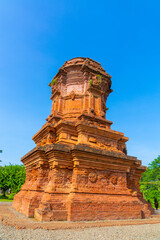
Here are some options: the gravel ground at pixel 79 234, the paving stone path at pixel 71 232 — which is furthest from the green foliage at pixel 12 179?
the gravel ground at pixel 79 234

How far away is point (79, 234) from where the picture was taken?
6016 mm

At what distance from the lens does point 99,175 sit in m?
9.90

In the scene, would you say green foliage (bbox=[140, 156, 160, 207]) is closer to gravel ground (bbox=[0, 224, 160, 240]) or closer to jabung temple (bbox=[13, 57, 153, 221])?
jabung temple (bbox=[13, 57, 153, 221])

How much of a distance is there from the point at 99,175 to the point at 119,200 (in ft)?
5.76

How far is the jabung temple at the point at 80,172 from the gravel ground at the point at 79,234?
66.8 inches

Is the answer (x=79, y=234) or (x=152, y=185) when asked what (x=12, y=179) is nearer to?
(x=152, y=185)

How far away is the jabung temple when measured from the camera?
8461 mm

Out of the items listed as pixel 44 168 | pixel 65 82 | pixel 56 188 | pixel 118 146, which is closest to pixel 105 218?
pixel 56 188

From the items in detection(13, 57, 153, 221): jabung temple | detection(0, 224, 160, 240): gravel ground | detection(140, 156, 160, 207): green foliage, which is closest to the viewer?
detection(0, 224, 160, 240): gravel ground

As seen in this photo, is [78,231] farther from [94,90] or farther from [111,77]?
[111,77]

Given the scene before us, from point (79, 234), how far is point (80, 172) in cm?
344

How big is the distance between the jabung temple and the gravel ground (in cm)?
170

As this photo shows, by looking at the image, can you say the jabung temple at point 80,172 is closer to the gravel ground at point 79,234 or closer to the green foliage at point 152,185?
the gravel ground at point 79,234

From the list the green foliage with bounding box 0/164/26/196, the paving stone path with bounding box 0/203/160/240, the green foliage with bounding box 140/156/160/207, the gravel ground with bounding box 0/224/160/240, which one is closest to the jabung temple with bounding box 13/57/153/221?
the paving stone path with bounding box 0/203/160/240
